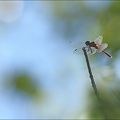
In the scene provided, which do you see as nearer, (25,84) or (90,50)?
(90,50)

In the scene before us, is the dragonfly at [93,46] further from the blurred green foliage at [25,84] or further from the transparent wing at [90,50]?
the blurred green foliage at [25,84]

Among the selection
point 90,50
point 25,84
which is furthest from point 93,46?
point 25,84

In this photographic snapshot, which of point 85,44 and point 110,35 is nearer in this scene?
point 85,44

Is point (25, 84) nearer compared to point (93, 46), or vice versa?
point (93, 46)

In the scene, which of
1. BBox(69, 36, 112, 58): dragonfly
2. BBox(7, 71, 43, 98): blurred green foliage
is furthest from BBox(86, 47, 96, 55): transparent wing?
BBox(7, 71, 43, 98): blurred green foliage

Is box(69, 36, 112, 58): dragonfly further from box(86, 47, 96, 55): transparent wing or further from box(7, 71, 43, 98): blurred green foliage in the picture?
box(7, 71, 43, 98): blurred green foliage

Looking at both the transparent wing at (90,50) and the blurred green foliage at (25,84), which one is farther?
the blurred green foliage at (25,84)

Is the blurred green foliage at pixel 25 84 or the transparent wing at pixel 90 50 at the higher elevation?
the blurred green foliage at pixel 25 84

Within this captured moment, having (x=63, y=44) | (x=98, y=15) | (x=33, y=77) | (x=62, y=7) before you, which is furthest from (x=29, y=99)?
(x=62, y=7)

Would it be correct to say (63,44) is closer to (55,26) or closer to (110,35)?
(55,26)

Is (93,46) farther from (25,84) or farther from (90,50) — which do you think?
(25,84)

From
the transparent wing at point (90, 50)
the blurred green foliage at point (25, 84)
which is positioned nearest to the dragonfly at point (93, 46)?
the transparent wing at point (90, 50)
